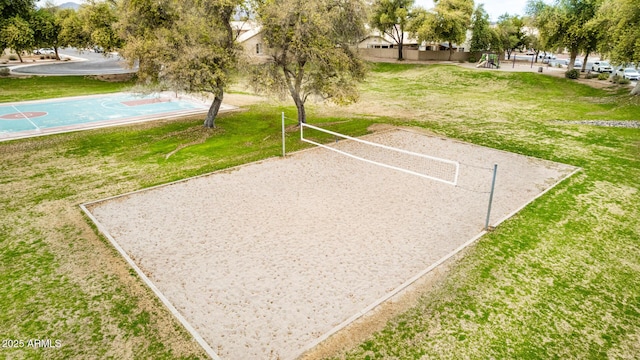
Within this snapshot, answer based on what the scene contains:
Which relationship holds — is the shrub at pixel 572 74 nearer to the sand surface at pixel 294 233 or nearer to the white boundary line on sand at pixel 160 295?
the sand surface at pixel 294 233

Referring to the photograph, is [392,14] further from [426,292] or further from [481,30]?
[426,292]

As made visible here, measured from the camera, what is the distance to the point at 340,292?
882 cm

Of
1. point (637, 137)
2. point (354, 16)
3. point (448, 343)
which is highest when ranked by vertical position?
point (354, 16)

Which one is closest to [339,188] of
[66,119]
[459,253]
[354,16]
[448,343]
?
[459,253]

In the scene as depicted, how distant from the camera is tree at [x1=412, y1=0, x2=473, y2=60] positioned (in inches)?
1766

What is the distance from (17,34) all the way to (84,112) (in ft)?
54.4

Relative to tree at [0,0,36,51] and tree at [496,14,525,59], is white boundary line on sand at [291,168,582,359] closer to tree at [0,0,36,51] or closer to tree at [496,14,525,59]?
tree at [0,0,36,51]

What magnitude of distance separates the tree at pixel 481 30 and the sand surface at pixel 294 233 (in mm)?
41525

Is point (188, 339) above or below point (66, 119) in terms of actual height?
below

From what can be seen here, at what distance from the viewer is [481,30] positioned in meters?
52.6

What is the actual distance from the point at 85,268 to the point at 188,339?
13.9 ft

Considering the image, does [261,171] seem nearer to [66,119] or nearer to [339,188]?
[339,188]

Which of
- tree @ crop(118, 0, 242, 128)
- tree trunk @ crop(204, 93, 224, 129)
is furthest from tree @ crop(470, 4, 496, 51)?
tree trunk @ crop(204, 93, 224, 129)

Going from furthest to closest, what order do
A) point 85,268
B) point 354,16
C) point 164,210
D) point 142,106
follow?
point 142,106
point 354,16
point 164,210
point 85,268
